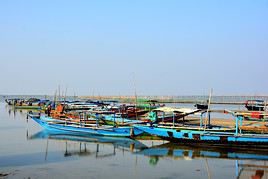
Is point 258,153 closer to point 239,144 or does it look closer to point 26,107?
point 239,144

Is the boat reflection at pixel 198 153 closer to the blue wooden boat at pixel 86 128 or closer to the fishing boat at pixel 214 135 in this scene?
the fishing boat at pixel 214 135

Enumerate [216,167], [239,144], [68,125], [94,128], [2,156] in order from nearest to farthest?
[216,167]
[2,156]
[239,144]
[94,128]
[68,125]

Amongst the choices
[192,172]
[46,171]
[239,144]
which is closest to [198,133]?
[239,144]

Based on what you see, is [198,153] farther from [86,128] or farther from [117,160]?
[86,128]

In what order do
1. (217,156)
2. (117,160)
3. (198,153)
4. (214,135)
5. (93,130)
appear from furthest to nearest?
(93,130) → (214,135) → (198,153) → (217,156) → (117,160)

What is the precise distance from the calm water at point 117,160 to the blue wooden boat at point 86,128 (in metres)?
0.66

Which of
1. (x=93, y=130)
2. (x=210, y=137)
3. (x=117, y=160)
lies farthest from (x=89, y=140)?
(x=210, y=137)

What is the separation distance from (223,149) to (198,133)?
169 cm

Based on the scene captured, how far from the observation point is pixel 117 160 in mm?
18094

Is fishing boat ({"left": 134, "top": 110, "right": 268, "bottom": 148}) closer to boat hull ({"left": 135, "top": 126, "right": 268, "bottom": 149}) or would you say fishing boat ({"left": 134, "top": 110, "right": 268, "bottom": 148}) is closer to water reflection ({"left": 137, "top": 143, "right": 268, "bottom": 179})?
boat hull ({"left": 135, "top": 126, "right": 268, "bottom": 149})

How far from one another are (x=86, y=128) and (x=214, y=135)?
31.6 ft

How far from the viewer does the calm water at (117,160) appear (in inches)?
596

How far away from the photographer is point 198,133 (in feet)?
70.0

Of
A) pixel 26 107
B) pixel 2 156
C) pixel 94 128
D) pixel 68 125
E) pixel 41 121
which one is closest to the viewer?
pixel 2 156
